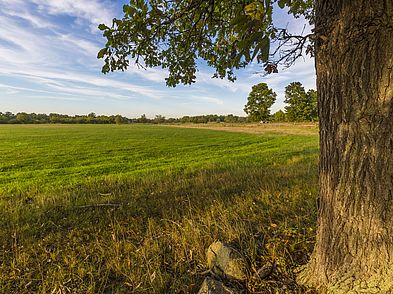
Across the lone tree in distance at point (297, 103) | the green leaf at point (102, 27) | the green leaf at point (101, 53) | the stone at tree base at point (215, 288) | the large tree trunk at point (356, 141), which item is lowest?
the stone at tree base at point (215, 288)

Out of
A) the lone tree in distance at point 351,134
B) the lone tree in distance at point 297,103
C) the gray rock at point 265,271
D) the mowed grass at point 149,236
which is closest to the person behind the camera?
the lone tree in distance at point 351,134

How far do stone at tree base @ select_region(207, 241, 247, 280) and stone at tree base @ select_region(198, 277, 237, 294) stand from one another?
0.23 m

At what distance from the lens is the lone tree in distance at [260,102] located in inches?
3172

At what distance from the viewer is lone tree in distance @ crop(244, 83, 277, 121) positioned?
8056 cm

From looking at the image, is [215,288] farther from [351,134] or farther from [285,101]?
[285,101]

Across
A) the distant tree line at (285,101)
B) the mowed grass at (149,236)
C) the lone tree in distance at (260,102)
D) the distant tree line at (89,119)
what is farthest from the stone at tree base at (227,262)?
the distant tree line at (89,119)

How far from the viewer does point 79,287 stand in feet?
8.47

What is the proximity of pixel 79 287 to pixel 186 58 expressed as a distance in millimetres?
4134

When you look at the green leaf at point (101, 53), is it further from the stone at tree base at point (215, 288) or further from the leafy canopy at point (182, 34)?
the stone at tree base at point (215, 288)

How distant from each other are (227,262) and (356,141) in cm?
184

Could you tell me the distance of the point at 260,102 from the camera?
82125mm

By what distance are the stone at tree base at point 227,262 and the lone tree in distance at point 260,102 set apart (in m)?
83.7


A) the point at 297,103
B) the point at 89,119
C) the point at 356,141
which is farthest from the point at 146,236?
the point at 89,119

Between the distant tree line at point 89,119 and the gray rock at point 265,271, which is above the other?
the distant tree line at point 89,119
